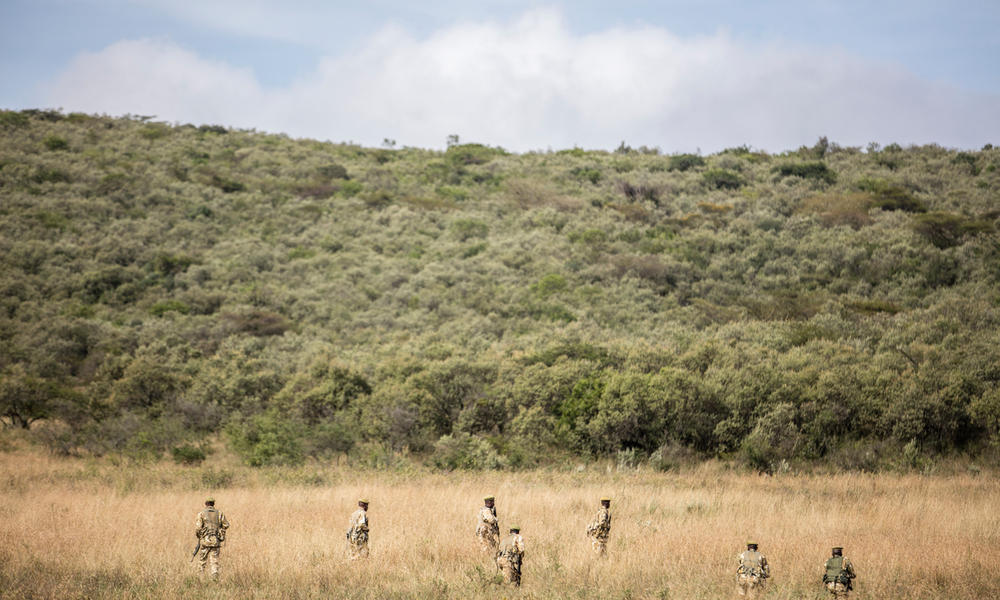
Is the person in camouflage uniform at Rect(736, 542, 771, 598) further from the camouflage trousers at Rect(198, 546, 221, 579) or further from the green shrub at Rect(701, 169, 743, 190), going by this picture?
the green shrub at Rect(701, 169, 743, 190)

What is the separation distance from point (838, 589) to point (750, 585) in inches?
35.3

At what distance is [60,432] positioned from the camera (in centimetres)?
2014

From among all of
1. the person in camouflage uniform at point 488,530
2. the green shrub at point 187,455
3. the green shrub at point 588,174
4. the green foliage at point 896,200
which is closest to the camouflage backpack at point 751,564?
the person in camouflage uniform at point 488,530

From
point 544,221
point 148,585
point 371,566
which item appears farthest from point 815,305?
point 148,585

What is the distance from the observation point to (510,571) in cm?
821

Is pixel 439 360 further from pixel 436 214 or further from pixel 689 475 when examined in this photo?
pixel 436 214

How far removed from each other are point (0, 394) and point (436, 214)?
27.4 meters

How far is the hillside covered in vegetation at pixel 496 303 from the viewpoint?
18.7 metres

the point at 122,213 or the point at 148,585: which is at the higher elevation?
the point at 122,213

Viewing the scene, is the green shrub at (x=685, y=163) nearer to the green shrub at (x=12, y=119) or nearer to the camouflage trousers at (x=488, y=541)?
the camouflage trousers at (x=488, y=541)

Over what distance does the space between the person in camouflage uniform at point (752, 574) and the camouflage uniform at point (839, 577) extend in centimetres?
64

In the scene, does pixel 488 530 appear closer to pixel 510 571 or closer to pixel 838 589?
pixel 510 571

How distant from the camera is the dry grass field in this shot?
834cm

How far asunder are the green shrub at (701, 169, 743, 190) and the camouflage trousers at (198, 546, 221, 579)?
42.2 metres
